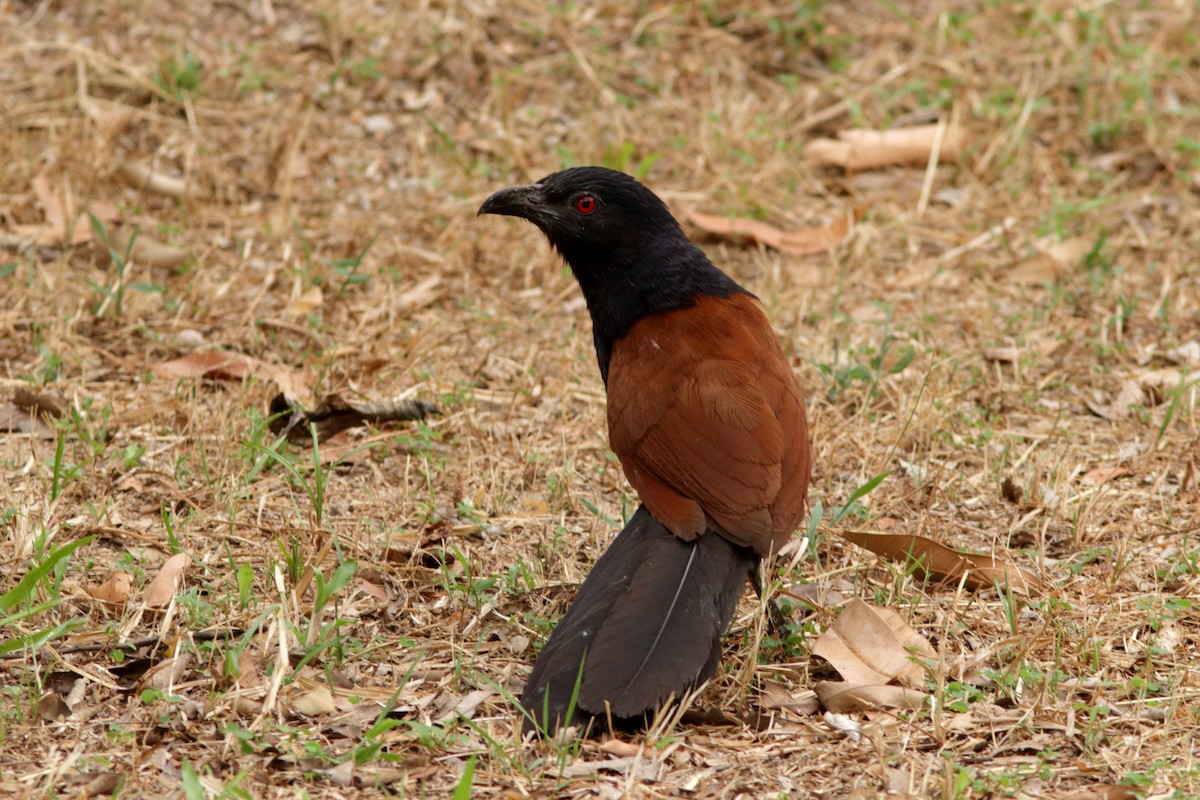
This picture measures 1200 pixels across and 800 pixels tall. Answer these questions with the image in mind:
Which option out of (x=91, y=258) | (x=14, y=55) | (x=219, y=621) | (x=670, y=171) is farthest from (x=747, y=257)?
(x=14, y=55)

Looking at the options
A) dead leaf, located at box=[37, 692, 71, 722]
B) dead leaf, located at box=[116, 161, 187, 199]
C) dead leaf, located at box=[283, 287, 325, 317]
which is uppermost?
dead leaf, located at box=[116, 161, 187, 199]

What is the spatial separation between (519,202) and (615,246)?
1.32 ft

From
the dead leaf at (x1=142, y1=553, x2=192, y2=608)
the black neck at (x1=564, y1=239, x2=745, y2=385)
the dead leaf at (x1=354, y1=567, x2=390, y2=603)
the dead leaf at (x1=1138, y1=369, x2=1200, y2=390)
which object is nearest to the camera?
the dead leaf at (x1=142, y1=553, x2=192, y2=608)

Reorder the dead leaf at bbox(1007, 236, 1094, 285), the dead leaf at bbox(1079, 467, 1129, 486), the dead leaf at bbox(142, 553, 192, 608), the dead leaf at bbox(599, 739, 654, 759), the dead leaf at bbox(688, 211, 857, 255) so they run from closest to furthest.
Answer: the dead leaf at bbox(599, 739, 654, 759) < the dead leaf at bbox(142, 553, 192, 608) < the dead leaf at bbox(1079, 467, 1129, 486) < the dead leaf at bbox(1007, 236, 1094, 285) < the dead leaf at bbox(688, 211, 857, 255)

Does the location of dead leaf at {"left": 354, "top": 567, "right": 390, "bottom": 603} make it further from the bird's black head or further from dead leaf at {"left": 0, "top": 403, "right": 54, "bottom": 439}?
dead leaf at {"left": 0, "top": 403, "right": 54, "bottom": 439}

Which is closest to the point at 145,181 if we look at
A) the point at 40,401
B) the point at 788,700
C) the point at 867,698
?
the point at 40,401

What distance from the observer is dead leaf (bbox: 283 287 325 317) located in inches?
228

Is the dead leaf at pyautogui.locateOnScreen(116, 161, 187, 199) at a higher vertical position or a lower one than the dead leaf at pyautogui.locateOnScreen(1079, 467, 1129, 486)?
lower

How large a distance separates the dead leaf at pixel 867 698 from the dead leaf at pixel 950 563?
25.2 inches

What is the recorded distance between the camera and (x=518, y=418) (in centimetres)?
519

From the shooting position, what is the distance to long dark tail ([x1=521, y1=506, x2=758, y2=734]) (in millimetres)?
3072

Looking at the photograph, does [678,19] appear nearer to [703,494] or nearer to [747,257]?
[747,257]

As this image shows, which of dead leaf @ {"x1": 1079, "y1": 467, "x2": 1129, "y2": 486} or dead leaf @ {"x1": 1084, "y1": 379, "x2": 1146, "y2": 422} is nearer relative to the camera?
dead leaf @ {"x1": 1079, "y1": 467, "x2": 1129, "y2": 486}

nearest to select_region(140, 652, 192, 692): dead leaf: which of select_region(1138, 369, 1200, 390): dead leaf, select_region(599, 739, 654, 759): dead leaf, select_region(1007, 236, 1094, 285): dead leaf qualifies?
select_region(599, 739, 654, 759): dead leaf
